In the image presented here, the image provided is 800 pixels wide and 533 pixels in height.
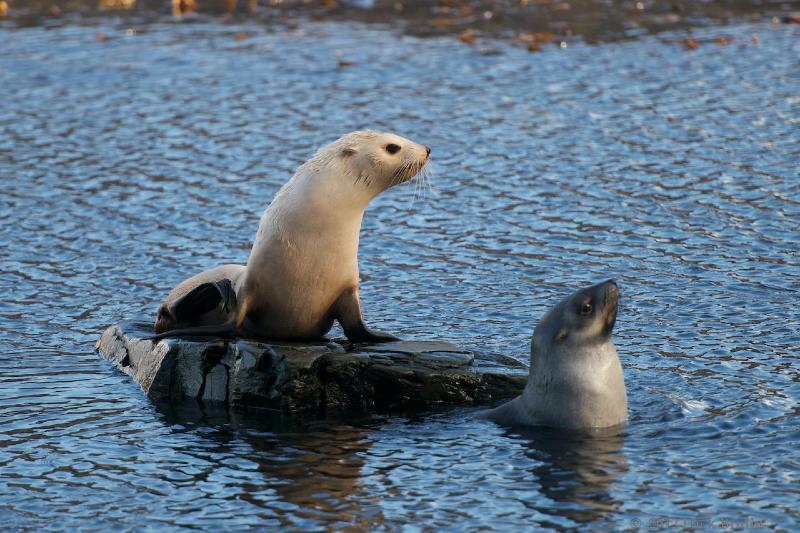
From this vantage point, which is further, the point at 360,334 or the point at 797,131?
the point at 797,131

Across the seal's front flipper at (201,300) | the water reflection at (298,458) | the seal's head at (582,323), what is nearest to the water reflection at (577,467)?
the seal's head at (582,323)

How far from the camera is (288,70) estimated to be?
2345cm

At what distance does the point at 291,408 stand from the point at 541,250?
195 inches

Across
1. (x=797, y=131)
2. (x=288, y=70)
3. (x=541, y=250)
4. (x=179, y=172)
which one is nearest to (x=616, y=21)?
(x=288, y=70)

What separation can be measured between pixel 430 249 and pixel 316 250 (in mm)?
4655

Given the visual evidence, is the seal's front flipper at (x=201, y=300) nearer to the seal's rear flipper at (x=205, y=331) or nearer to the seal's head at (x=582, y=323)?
the seal's rear flipper at (x=205, y=331)

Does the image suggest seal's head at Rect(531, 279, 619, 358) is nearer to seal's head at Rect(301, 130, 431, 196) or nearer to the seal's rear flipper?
seal's head at Rect(301, 130, 431, 196)

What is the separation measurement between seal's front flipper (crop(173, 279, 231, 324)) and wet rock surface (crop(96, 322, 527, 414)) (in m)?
0.50

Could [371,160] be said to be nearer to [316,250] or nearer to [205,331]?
[316,250]

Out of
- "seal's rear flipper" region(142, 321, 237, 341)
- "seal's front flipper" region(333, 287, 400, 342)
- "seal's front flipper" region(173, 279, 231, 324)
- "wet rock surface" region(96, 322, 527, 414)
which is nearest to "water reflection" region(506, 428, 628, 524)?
"wet rock surface" region(96, 322, 527, 414)

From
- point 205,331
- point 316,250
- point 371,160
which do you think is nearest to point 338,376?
point 316,250

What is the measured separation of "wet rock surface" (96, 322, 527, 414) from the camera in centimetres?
952

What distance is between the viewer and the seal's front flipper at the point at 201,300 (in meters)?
10.2

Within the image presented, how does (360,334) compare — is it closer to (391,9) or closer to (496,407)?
(496,407)
